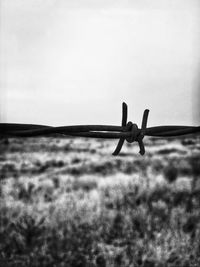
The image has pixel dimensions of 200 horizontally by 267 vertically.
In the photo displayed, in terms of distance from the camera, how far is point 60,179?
2828 mm

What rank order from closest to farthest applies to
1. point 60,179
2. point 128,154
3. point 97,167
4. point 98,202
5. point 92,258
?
point 92,258, point 98,202, point 60,179, point 97,167, point 128,154

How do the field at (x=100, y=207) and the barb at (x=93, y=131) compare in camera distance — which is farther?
the field at (x=100, y=207)

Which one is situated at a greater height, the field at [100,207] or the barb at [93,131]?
the barb at [93,131]

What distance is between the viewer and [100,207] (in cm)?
225

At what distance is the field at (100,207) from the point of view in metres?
1.74

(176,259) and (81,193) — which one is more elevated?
(81,193)

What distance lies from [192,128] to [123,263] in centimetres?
142

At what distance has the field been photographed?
1735 mm

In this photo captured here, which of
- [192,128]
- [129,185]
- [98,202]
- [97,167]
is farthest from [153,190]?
[192,128]

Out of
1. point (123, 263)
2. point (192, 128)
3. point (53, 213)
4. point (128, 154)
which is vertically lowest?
point (123, 263)

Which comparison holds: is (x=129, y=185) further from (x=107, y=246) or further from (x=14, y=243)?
(x=14, y=243)

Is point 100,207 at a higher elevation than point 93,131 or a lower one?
lower

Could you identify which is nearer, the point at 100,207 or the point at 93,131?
the point at 93,131

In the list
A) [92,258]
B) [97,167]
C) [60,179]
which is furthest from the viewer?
[97,167]
